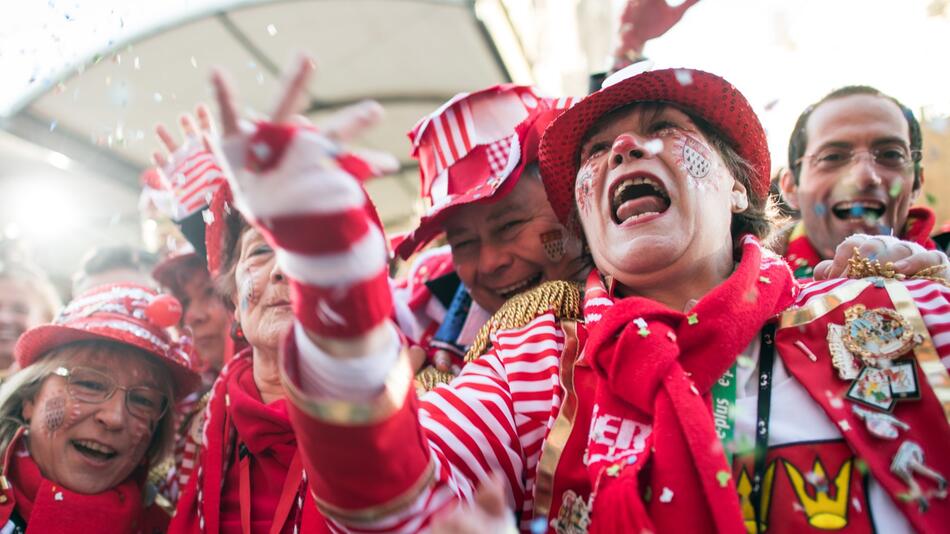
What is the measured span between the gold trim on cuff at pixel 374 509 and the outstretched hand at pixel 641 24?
7.91ft

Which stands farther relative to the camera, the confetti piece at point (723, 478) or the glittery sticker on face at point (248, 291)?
the glittery sticker on face at point (248, 291)

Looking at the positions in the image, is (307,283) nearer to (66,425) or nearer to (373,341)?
(373,341)

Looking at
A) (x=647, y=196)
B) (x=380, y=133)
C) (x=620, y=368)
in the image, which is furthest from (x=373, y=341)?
(x=380, y=133)

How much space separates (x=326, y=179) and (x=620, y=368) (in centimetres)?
90

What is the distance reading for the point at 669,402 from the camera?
1.48m

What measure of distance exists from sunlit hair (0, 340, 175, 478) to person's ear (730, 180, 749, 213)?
7.84ft

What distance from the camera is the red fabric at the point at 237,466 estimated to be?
2.23 meters

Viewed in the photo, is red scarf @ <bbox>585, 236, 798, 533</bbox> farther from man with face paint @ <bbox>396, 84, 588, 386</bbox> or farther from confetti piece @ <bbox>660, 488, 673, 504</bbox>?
man with face paint @ <bbox>396, 84, 588, 386</bbox>

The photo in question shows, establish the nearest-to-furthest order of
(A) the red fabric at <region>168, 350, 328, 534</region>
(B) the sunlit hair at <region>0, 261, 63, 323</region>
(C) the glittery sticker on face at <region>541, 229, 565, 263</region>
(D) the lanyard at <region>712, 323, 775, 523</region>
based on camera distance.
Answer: (D) the lanyard at <region>712, 323, 775, 523</region> < (A) the red fabric at <region>168, 350, 328, 534</region> < (C) the glittery sticker on face at <region>541, 229, 565, 263</region> < (B) the sunlit hair at <region>0, 261, 63, 323</region>

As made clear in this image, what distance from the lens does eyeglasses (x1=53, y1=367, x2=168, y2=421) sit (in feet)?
8.50

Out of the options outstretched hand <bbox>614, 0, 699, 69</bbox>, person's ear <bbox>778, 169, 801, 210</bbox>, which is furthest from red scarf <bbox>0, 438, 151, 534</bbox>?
person's ear <bbox>778, 169, 801, 210</bbox>

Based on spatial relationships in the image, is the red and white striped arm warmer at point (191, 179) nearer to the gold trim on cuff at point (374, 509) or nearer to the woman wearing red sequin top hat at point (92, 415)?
the woman wearing red sequin top hat at point (92, 415)

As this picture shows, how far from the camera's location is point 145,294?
10.1 ft

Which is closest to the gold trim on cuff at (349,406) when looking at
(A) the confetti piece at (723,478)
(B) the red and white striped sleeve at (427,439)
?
(B) the red and white striped sleeve at (427,439)
